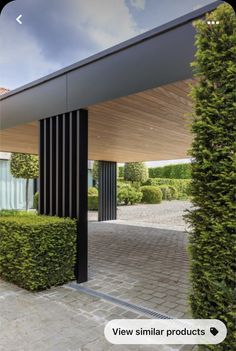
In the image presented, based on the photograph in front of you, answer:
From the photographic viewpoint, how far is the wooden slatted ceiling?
3469mm

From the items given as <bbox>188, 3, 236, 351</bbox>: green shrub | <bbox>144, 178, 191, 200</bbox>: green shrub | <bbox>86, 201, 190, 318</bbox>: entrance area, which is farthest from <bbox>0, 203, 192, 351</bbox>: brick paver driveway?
<bbox>144, 178, 191, 200</bbox>: green shrub

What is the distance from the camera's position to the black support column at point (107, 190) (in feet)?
37.0

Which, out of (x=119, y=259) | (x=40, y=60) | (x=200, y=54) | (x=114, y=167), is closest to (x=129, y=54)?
(x=200, y=54)

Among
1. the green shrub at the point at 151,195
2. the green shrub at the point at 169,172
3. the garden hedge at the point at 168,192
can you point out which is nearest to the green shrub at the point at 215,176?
the green shrub at the point at 151,195

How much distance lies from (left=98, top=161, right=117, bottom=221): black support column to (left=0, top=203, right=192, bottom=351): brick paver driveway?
531 centimetres

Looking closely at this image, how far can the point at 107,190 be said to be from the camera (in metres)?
11.5

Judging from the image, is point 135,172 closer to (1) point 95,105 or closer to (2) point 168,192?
(2) point 168,192

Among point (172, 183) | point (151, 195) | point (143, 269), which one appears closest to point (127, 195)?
point (151, 195)

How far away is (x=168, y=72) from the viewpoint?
2.97m

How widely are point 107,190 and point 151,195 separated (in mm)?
9308

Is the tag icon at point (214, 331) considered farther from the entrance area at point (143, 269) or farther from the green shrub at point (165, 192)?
the green shrub at point (165, 192)

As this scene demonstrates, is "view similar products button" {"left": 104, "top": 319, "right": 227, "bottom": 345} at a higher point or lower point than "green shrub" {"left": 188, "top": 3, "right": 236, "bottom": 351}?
lower

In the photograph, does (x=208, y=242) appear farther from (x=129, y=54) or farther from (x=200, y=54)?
(x=129, y=54)

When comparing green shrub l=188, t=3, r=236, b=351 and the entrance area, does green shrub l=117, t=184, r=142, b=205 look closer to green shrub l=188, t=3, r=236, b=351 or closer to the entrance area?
the entrance area
